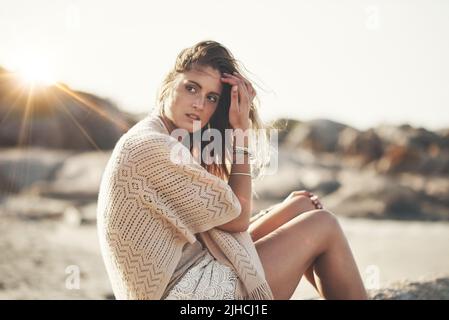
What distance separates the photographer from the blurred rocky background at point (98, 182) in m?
5.71

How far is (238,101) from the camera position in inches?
121

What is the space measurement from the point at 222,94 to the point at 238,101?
0.16 m

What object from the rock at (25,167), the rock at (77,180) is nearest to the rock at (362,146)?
the rock at (77,180)

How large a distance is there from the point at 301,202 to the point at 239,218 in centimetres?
82

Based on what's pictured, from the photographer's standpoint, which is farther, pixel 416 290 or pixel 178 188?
pixel 416 290

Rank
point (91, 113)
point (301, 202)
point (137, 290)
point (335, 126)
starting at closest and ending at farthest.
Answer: point (137, 290), point (301, 202), point (91, 113), point (335, 126)

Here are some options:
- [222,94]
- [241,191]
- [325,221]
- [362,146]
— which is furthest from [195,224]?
[362,146]

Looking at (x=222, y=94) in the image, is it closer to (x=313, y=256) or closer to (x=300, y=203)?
(x=300, y=203)

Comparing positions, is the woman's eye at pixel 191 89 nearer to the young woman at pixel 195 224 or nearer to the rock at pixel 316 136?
the young woman at pixel 195 224

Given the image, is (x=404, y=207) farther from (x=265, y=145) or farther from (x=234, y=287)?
(x=234, y=287)

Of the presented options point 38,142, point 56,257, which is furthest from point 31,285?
point 38,142

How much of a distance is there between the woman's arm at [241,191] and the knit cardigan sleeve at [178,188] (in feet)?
0.24

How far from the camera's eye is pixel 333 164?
1905cm

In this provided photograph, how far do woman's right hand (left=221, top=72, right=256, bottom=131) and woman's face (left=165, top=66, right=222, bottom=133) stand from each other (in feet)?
0.29
